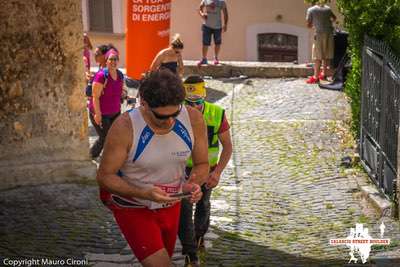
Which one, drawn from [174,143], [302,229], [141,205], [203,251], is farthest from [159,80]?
[302,229]

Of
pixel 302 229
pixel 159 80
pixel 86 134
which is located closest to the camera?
pixel 159 80

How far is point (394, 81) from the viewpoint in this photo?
9.05m

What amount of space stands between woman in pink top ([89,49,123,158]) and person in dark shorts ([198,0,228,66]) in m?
6.88

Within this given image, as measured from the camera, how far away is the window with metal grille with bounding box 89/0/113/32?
74.4ft

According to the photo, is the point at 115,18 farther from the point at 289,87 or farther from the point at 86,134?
the point at 86,134

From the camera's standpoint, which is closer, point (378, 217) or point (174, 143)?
point (174, 143)

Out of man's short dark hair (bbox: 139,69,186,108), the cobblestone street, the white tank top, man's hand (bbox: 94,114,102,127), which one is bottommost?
the cobblestone street

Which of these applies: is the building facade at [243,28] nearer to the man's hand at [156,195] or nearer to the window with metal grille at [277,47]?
the window with metal grille at [277,47]

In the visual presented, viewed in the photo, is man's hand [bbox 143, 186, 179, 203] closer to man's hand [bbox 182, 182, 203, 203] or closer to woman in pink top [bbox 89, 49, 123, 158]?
man's hand [bbox 182, 182, 203, 203]

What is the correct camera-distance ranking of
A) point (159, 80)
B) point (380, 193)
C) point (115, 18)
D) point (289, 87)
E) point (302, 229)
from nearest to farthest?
point (159, 80) → point (302, 229) → point (380, 193) → point (289, 87) → point (115, 18)

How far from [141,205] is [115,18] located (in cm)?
1735

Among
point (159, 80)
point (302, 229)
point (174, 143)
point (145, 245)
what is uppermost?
point (159, 80)

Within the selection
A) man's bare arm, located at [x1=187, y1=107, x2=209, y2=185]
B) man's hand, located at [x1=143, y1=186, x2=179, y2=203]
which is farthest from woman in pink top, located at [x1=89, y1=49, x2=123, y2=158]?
man's hand, located at [x1=143, y1=186, x2=179, y2=203]

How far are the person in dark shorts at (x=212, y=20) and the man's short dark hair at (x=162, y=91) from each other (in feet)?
40.5
